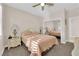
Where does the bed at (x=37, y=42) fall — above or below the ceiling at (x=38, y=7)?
below

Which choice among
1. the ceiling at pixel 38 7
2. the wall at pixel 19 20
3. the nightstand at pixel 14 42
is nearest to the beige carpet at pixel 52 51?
the nightstand at pixel 14 42

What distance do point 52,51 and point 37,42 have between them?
0.20m

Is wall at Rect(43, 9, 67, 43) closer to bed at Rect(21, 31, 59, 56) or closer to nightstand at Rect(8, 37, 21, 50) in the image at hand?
bed at Rect(21, 31, 59, 56)

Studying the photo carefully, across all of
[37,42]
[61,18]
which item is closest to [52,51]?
[37,42]

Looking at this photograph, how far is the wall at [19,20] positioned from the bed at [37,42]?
7 cm

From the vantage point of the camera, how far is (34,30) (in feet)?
3.69

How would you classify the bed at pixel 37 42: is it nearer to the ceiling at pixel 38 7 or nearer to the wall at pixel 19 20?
the wall at pixel 19 20

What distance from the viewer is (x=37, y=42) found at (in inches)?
41.2

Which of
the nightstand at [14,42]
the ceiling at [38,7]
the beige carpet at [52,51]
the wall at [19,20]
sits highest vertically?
the ceiling at [38,7]

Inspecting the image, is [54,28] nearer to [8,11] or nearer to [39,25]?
[39,25]

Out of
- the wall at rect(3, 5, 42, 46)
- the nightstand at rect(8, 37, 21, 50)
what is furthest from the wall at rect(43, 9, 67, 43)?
the nightstand at rect(8, 37, 21, 50)

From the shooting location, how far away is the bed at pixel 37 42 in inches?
41.5

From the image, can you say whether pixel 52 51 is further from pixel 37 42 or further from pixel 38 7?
pixel 38 7

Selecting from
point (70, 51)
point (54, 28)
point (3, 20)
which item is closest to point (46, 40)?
point (54, 28)
